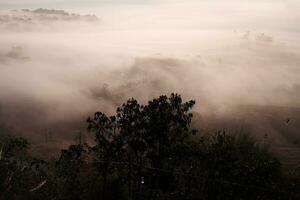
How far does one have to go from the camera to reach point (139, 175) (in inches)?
2125

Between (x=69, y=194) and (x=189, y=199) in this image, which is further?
(x=69, y=194)

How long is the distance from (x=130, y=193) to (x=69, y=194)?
7617mm

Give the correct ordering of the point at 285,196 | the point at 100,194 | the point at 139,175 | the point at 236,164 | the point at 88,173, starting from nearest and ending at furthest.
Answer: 1. the point at 285,196
2. the point at 236,164
3. the point at 139,175
4. the point at 100,194
5. the point at 88,173

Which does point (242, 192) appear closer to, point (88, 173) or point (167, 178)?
point (167, 178)

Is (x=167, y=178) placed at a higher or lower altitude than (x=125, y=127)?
lower

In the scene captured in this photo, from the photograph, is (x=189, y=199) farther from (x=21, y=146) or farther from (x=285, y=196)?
(x=21, y=146)

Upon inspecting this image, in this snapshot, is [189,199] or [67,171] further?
[67,171]

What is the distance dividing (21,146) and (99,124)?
10504 mm

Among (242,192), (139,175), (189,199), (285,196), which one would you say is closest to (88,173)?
(139,175)

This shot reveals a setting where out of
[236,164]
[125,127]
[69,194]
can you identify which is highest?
A: [125,127]

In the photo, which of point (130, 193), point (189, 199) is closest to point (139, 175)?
point (130, 193)

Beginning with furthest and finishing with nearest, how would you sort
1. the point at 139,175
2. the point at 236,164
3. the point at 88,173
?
the point at 88,173 → the point at 139,175 → the point at 236,164

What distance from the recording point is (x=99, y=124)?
54062 millimetres

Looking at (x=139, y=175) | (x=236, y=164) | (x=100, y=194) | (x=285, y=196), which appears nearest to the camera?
(x=285, y=196)
